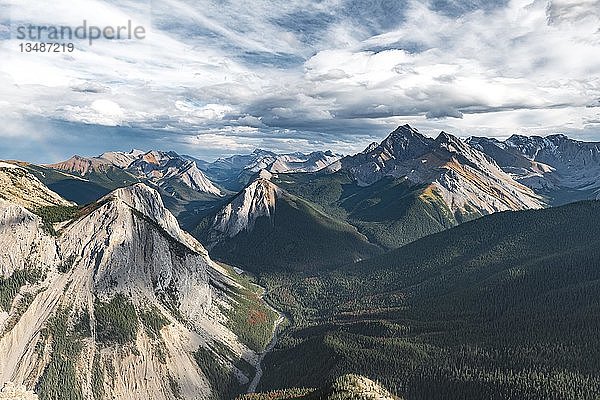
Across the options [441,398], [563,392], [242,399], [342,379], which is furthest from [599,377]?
[242,399]

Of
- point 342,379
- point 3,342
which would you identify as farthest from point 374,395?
point 3,342

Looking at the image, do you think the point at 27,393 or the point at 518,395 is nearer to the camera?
the point at 27,393

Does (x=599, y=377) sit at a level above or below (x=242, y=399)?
above

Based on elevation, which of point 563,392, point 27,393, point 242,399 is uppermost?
point 27,393

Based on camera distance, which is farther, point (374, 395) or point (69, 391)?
point (69, 391)

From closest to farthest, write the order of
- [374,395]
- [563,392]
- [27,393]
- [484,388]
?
[374,395], [27,393], [563,392], [484,388]

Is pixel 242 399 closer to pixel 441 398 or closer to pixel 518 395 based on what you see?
pixel 441 398

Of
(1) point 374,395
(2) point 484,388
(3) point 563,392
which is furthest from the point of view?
(2) point 484,388

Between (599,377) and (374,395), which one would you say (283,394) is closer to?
(374,395)

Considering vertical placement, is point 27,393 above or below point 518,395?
above
